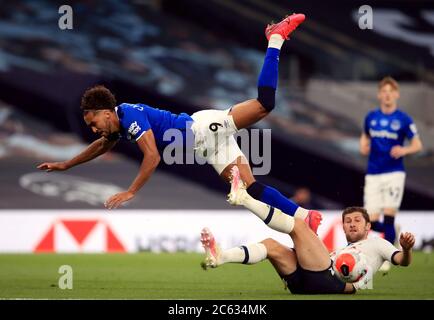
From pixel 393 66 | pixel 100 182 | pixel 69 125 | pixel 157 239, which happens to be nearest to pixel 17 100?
pixel 69 125

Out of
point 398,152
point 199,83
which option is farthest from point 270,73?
point 199,83

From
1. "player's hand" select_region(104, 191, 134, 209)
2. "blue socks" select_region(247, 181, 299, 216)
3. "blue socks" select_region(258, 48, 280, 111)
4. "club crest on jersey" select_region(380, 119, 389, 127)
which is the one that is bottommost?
"player's hand" select_region(104, 191, 134, 209)

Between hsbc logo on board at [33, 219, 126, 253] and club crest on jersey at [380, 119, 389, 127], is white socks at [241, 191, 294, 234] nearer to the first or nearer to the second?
club crest on jersey at [380, 119, 389, 127]

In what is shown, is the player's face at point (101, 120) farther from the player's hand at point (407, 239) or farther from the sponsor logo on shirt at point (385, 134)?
the sponsor logo on shirt at point (385, 134)

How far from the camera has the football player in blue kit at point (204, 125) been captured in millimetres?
8312

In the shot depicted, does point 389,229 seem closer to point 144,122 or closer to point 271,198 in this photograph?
point 271,198

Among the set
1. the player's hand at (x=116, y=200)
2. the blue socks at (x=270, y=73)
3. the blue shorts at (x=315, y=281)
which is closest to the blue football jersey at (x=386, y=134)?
the blue socks at (x=270, y=73)

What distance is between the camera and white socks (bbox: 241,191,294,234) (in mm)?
7969

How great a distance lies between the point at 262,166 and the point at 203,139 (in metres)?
8.63

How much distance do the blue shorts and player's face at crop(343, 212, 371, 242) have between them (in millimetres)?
Result: 427

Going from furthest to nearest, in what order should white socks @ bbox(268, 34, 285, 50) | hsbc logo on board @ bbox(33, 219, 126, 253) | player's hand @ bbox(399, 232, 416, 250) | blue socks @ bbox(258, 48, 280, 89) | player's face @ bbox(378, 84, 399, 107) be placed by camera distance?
hsbc logo on board @ bbox(33, 219, 126, 253), player's face @ bbox(378, 84, 399, 107), white socks @ bbox(268, 34, 285, 50), blue socks @ bbox(258, 48, 280, 89), player's hand @ bbox(399, 232, 416, 250)

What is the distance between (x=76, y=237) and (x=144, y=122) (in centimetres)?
705

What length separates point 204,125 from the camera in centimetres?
877

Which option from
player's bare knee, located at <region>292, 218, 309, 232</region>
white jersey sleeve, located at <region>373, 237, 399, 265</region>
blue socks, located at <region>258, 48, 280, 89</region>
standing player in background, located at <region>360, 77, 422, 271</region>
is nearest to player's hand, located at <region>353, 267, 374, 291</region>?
white jersey sleeve, located at <region>373, 237, 399, 265</region>
